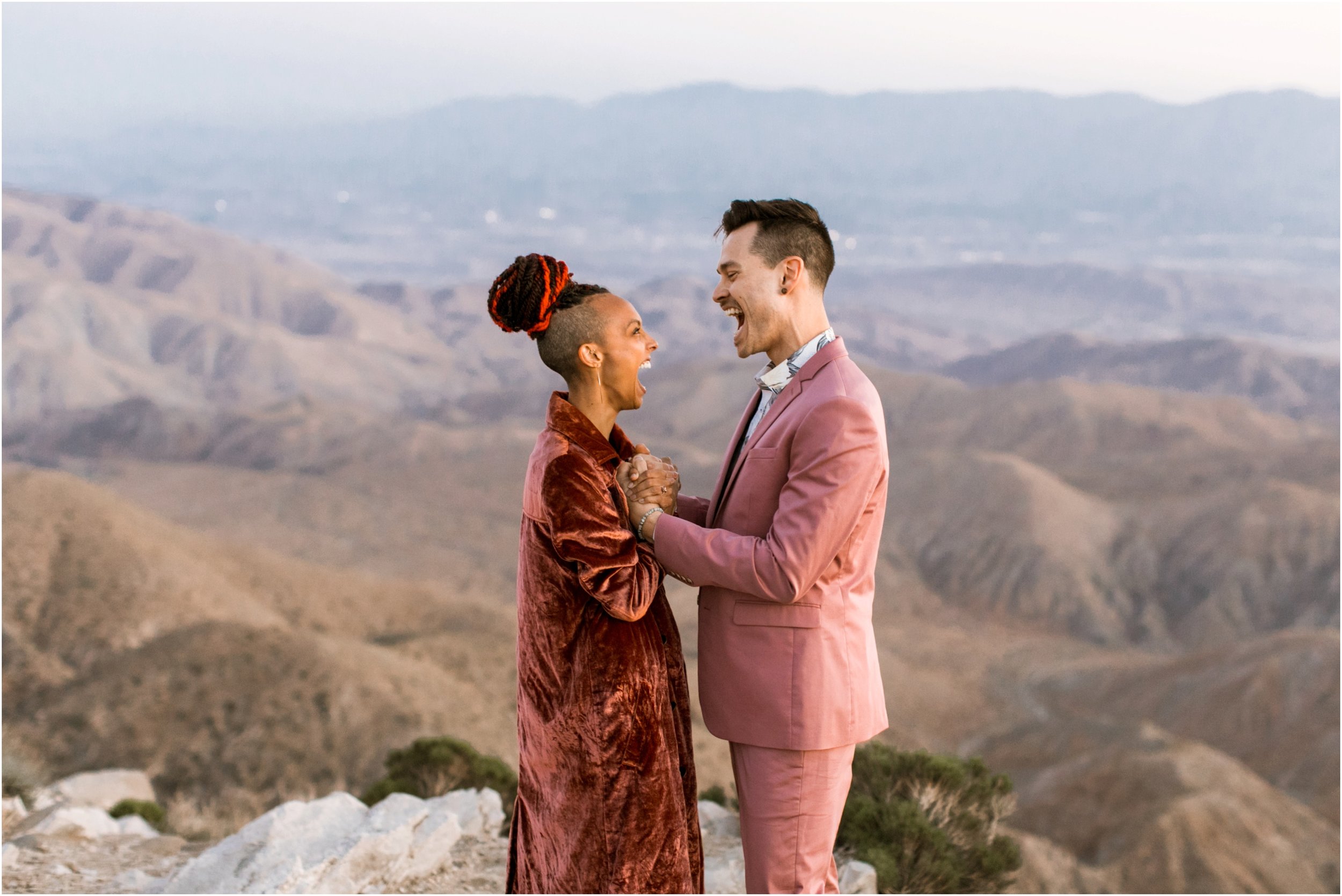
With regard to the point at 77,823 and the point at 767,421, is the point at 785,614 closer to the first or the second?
the point at 767,421

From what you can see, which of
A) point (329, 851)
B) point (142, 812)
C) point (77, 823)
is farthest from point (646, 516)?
point (142, 812)

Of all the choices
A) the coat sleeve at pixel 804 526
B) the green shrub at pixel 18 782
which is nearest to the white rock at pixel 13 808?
the green shrub at pixel 18 782

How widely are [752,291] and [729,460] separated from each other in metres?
0.59

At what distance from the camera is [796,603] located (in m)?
3.43

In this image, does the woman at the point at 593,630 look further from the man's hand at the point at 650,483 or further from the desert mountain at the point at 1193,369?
the desert mountain at the point at 1193,369

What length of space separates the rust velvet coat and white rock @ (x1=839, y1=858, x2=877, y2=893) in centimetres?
248

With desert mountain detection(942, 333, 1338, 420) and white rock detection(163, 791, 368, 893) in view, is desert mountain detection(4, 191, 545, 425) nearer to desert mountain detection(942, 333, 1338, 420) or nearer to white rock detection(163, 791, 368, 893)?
desert mountain detection(942, 333, 1338, 420)

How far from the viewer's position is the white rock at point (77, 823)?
7.33 meters

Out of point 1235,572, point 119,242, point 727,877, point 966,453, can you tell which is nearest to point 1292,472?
point 1235,572

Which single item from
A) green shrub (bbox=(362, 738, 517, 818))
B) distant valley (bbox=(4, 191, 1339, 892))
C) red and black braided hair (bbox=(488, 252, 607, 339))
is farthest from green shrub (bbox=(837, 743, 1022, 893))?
distant valley (bbox=(4, 191, 1339, 892))

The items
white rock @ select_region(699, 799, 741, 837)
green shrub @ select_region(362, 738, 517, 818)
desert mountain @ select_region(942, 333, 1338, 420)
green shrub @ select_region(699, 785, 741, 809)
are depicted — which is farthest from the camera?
desert mountain @ select_region(942, 333, 1338, 420)

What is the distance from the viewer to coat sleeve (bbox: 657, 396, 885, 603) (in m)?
3.28

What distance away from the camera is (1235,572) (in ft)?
123

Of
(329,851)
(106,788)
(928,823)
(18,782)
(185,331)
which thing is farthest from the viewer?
(185,331)
